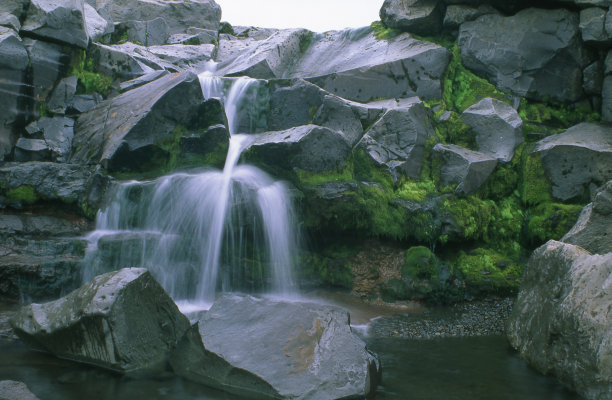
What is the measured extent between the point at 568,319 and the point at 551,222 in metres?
3.93

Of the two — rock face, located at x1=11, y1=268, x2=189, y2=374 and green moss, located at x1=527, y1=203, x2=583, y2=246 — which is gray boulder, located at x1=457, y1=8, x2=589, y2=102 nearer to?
green moss, located at x1=527, y1=203, x2=583, y2=246

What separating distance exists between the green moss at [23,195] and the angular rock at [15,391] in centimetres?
434

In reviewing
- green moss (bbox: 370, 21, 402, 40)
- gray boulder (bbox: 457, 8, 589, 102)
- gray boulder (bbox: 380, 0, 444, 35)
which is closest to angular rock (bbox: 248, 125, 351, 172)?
gray boulder (bbox: 457, 8, 589, 102)

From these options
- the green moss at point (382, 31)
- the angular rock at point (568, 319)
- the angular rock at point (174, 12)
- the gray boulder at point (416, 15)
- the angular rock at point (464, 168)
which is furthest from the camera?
the angular rock at point (174, 12)

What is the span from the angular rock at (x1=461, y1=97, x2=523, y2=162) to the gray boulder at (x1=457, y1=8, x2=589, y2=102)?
1.09 m

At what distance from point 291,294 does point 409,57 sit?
255 inches

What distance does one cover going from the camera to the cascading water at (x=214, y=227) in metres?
7.66

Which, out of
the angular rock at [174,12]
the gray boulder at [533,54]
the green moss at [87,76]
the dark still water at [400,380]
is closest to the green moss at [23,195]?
the dark still water at [400,380]

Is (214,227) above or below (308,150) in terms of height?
below

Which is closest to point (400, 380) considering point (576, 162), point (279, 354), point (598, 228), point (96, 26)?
point (279, 354)

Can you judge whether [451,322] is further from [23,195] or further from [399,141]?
[23,195]

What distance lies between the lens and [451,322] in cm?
693

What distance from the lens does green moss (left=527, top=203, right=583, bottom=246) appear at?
315 inches

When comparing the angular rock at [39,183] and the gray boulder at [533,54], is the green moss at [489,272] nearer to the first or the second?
the gray boulder at [533,54]
